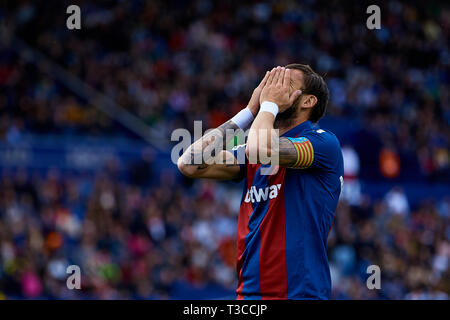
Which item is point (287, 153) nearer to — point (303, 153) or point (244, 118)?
point (303, 153)

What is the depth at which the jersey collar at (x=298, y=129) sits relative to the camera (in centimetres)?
458

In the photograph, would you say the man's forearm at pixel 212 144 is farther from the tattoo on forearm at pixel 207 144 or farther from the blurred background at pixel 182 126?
the blurred background at pixel 182 126

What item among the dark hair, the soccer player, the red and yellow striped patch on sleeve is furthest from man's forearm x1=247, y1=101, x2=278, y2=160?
the dark hair

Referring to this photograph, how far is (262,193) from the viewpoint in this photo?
4488 millimetres

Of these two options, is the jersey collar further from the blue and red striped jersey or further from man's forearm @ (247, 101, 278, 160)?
man's forearm @ (247, 101, 278, 160)

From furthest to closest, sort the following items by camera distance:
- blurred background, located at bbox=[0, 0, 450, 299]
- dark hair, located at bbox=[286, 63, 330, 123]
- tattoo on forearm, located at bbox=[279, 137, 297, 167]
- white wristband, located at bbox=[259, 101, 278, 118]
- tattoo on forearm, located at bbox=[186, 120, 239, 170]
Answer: blurred background, located at bbox=[0, 0, 450, 299] < tattoo on forearm, located at bbox=[186, 120, 239, 170] < dark hair, located at bbox=[286, 63, 330, 123] < white wristband, located at bbox=[259, 101, 278, 118] < tattoo on forearm, located at bbox=[279, 137, 297, 167]

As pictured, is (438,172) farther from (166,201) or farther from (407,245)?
(166,201)

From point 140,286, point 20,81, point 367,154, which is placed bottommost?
point 140,286

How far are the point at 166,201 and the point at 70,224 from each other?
2.31m

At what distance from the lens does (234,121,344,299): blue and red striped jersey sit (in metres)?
4.25

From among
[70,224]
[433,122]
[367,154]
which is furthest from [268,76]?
[433,122]

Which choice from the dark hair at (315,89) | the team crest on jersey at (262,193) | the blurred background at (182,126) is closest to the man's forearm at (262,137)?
the team crest on jersey at (262,193)

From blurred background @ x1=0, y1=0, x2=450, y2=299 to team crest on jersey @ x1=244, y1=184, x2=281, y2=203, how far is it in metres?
8.41

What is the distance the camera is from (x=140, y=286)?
1318 centimetres
